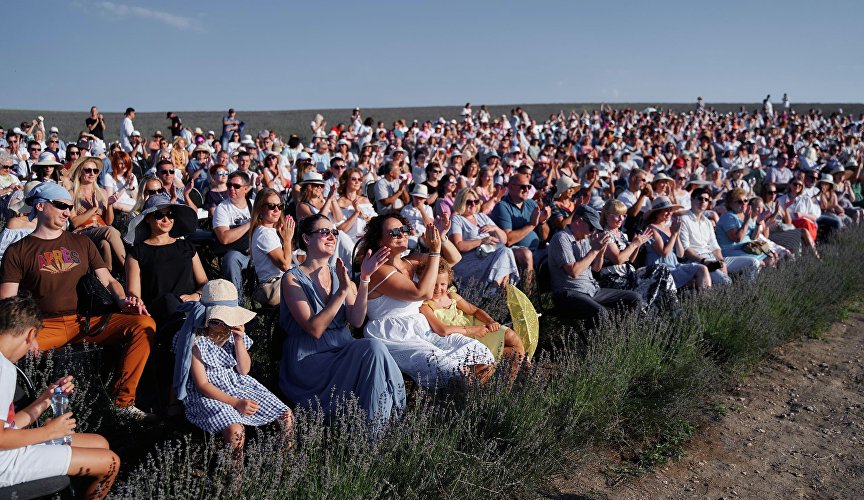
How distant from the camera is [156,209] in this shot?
496cm

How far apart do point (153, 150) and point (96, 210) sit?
741 cm

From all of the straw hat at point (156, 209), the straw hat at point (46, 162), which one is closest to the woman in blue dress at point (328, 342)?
the straw hat at point (156, 209)

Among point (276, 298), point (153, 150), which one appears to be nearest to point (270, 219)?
point (276, 298)

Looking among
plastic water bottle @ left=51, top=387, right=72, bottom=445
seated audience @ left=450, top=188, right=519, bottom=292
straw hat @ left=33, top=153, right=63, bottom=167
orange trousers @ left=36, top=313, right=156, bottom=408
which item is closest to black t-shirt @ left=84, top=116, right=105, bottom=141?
straw hat @ left=33, top=153, right=63, bottom=167

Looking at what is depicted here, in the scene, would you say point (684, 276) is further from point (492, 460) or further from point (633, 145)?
point (633, 145)

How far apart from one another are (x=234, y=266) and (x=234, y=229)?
1.96 ft

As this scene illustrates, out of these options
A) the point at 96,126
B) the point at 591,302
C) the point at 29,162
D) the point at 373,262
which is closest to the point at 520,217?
the point at 591,302

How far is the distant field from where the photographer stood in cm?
2820

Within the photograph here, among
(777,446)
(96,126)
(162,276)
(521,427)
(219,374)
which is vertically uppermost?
(96,126)

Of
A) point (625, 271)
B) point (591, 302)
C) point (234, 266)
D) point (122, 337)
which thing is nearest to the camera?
point (122, 337)

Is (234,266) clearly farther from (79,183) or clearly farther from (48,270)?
(48,270)

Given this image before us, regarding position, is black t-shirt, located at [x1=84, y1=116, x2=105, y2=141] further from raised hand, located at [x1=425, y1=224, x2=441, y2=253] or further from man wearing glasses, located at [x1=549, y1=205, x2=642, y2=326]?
raised hand, located at [x1=425, y1=224, x2=441, y2=253]

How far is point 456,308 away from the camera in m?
5.14

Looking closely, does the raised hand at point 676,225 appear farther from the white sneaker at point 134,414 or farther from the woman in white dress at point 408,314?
the white sneaker at point 134,414
